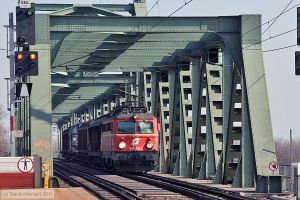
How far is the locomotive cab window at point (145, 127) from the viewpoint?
4438 cm

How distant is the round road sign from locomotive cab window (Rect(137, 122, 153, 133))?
17.8 metres

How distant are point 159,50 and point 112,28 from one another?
8683mm

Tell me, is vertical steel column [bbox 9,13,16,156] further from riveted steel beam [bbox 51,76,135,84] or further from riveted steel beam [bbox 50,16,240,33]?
riveted steel beam [bbox 51,76,135,84]

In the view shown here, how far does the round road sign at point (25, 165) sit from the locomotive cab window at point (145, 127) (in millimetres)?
17794

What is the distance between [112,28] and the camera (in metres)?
33.2

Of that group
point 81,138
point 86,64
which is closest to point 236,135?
point 86,64

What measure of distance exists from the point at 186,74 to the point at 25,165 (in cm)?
1914

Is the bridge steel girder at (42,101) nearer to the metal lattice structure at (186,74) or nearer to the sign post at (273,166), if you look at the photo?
the metal lattice structure at (186,74)

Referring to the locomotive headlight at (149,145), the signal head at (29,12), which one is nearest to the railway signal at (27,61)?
the signal head at (29,12)

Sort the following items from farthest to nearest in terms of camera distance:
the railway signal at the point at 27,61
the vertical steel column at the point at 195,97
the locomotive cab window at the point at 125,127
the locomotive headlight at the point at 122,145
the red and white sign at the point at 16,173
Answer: the locomotive cab window at the point at 125,127 < the locomotive headlight at the point at 122,145 < the vertical steel column at the point at 195,97 < the railway signal at the point at 27,61 < the red and white sign at the point at 16,173

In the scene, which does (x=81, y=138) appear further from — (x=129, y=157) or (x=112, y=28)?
(x=112, y=28)

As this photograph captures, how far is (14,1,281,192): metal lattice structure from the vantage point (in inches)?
1230

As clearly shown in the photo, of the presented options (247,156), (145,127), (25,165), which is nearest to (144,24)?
(247,156)

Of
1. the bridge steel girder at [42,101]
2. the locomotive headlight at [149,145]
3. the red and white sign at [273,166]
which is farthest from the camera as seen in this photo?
the locomotive headlight at [149,145]
